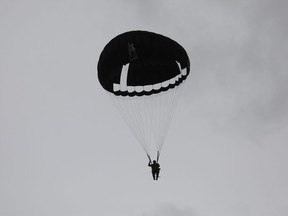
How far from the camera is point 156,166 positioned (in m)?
23.7

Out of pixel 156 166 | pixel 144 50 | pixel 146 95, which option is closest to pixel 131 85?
pixel 146 95

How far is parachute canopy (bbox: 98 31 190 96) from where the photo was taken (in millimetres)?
23047

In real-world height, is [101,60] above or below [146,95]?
above

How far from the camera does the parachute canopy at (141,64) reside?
2305 cm

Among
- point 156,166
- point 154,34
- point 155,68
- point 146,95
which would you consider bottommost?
point 156,166

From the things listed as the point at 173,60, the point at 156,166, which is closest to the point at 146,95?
the point at 173,60

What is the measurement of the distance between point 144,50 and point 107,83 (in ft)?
10.3

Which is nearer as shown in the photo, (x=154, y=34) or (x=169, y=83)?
(x=154, y=34)

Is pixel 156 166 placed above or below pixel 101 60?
below

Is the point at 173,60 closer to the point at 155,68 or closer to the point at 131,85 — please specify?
the point at 155,68

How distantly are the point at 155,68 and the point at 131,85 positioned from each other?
70.8 inches

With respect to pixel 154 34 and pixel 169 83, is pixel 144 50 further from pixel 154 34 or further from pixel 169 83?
pixel 169 83

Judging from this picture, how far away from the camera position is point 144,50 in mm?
23094

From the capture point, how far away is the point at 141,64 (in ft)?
78.3
